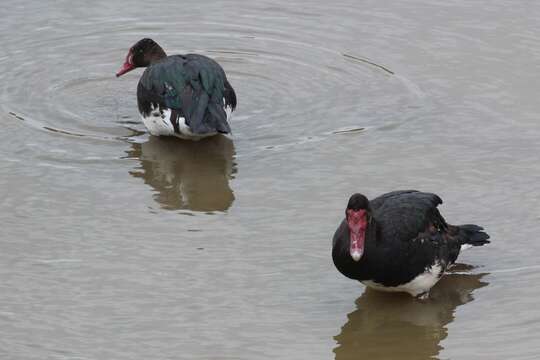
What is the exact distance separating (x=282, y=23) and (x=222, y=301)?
6687mm

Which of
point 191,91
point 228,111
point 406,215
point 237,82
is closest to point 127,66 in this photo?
point 237,82

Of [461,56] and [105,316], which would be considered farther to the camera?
[461,56]

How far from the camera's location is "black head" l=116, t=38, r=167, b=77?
13.5 m

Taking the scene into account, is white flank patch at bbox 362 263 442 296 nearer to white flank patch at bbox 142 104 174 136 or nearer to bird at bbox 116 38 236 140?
bird at bbox 116 38 236 140

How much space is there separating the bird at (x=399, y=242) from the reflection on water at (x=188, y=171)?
1972 mm

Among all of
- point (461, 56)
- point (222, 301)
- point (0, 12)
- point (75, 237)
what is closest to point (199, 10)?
point (0, 12)

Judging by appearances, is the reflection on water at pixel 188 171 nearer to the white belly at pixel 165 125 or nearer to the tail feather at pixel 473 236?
the white belly at pixel 165 125

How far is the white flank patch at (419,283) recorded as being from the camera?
896 cm

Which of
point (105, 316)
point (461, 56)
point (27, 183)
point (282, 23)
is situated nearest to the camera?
point (105, 316)

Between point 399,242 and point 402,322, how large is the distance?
21.7 inches

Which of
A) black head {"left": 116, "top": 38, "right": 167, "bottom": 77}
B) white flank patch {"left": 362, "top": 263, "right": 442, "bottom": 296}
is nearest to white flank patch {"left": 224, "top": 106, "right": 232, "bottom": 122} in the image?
black head {"left": 116, "top": 38, "right": 167, "bottom": 77}

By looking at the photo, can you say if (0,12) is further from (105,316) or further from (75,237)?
(105,316)

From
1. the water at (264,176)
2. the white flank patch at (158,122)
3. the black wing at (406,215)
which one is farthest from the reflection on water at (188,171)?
the black wing at (406,215)

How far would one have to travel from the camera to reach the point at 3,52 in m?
14.2
